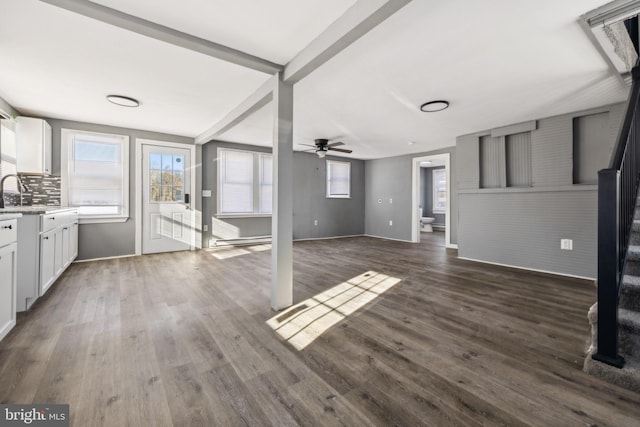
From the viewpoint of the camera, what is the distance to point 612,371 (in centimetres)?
161

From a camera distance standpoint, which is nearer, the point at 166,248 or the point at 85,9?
the point at 85,9

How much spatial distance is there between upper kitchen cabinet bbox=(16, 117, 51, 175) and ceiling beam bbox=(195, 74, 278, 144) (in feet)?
7.71

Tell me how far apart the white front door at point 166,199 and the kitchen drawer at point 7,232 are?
3.32 m

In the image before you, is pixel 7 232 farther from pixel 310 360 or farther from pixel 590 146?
pixel 590 146

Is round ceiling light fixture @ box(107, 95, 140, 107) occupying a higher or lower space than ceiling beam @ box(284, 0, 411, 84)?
higher

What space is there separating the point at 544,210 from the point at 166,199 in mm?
6725

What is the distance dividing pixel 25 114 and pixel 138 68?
3.11 meters

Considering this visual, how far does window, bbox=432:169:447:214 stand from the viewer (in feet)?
33.3

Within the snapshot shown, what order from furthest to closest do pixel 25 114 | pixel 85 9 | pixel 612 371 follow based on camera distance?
1. pixel 25 114
2. pixel 85 9
3. pixel 612 371

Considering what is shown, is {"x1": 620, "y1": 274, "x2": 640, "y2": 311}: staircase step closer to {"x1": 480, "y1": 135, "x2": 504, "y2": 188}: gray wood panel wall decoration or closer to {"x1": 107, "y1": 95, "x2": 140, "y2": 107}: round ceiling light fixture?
{"x1": 480, "y1": 135, "x2": 504, "y2": 188}: gray wood panel wall decoration

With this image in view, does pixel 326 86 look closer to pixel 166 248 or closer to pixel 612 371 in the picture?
pixel 612 371

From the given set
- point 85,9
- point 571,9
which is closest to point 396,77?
point 571,9

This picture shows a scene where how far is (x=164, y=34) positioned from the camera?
217 cm

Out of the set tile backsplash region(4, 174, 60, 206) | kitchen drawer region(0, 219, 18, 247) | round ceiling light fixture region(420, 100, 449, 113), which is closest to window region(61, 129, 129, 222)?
tile backsplash region(4, 174, 60, 206)
